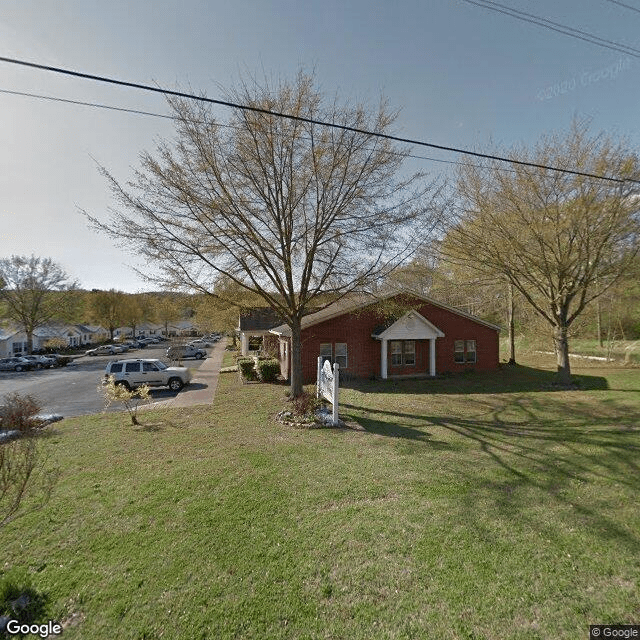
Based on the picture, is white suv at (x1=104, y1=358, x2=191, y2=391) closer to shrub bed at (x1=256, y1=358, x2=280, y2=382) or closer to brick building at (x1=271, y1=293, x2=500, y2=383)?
shrub bed at (x1=256, y1=358, x2=280, y2=382)

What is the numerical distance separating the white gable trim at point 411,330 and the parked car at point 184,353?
22591mm

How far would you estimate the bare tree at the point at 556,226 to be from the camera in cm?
1355

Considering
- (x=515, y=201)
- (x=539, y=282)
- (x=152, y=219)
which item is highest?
(x=515, y=201)

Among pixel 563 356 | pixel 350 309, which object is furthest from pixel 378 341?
pixel 563 356

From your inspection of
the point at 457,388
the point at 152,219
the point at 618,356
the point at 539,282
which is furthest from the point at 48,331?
the point at 618,356

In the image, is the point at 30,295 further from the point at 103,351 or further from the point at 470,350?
the point at 470,350

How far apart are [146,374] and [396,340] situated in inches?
549

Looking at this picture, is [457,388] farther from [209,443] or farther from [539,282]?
[209,443]

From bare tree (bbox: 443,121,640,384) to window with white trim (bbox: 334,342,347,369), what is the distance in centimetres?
751

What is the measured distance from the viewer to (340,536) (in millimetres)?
4406

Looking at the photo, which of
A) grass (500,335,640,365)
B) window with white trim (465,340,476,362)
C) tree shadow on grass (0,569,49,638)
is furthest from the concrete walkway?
grass (500,335,640,365)

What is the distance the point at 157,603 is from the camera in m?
3.36

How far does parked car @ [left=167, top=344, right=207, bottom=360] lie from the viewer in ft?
110

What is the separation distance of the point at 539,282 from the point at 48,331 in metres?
68.2
